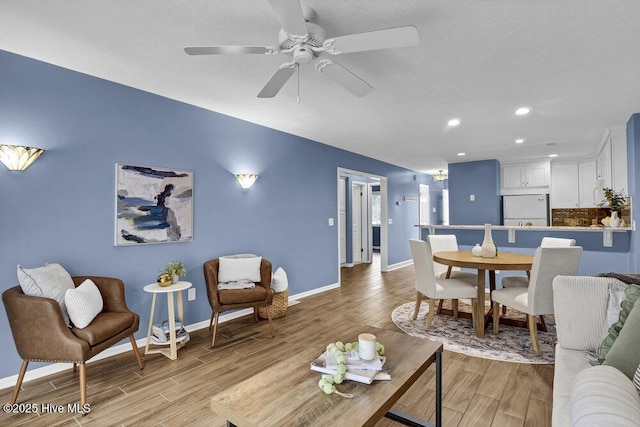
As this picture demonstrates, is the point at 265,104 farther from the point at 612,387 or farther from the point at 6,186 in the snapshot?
the point at 612,387

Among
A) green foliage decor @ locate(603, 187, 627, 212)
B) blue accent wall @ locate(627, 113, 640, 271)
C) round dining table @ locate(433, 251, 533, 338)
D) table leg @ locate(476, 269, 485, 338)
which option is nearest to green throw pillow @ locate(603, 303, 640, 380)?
round dining table @ locate(433, 251, 533, 338)

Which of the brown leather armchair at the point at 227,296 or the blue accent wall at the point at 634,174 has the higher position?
the blue accent wall at the point at 634,174

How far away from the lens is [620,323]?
1.58m

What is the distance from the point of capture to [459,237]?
571 centimetres

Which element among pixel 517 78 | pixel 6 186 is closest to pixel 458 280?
pixel 517 78

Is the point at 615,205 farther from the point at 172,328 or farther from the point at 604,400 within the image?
the point at 172,328

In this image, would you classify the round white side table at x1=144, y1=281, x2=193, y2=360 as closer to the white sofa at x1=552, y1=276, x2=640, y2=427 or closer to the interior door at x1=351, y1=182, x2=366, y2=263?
the white sofa at x1=552, y1=276, x2=640, y2=427

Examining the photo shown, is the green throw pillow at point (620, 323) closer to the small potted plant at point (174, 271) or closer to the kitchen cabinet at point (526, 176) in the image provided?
the small potted plant at point (174, 271)

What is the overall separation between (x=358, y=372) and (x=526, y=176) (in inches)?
275

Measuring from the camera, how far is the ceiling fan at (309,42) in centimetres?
155

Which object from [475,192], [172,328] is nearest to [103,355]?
[172,328]

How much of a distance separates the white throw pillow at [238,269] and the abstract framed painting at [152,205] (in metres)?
0.49

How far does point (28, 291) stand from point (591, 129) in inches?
249

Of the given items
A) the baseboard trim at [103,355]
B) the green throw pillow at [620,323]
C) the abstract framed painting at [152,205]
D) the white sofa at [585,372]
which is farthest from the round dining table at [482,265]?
the abstract framed painting at [152,205]
